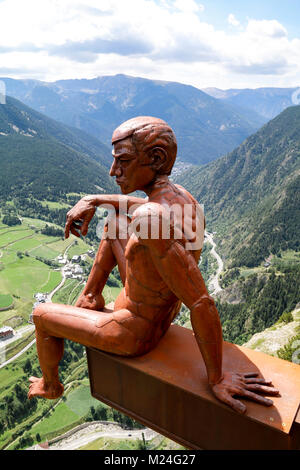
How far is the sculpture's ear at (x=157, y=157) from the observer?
4.19 meters

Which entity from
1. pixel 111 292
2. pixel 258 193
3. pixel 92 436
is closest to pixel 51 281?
pixel 111 292

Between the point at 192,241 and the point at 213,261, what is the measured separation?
10921 centimetres

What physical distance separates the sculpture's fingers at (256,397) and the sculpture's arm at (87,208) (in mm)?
2986

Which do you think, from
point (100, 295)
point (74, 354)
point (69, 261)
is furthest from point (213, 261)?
point (100, 295)

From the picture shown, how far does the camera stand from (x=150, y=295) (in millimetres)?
4379

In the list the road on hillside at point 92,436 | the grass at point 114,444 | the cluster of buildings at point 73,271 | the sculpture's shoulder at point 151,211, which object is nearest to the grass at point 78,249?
the cluster of buildings at point 73,271

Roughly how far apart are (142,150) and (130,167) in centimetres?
25

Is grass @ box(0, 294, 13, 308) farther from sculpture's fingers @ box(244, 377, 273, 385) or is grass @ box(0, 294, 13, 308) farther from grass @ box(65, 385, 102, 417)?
sculpture's fingers @ box(244, 377, 273, 385)

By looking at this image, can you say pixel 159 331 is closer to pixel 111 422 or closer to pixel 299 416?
pixel 299 416

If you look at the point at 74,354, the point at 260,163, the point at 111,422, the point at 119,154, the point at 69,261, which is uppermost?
the point at 119,154

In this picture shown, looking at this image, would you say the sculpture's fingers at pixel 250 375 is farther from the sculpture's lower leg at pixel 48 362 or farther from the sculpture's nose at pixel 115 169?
the sculpture's nose at pixel 115 169

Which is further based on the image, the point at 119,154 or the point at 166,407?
the point at 166,407

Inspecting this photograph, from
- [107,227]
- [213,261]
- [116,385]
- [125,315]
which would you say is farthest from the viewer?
[213,261]

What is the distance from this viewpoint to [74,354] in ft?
202
